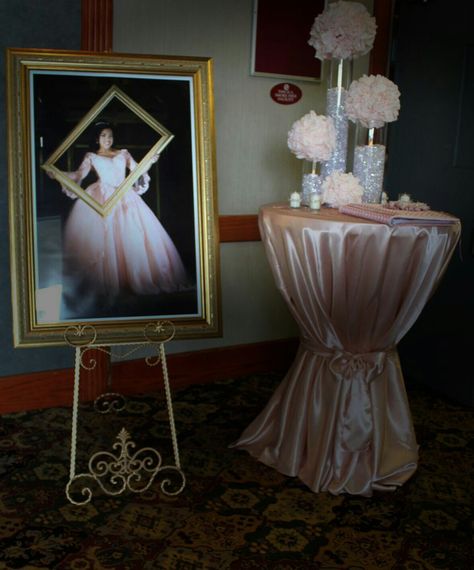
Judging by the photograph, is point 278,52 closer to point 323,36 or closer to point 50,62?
point 323,36

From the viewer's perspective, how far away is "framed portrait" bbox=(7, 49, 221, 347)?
2.73 metres

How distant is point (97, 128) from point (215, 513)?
1456mm

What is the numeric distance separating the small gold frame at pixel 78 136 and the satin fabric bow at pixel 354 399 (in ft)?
3.33

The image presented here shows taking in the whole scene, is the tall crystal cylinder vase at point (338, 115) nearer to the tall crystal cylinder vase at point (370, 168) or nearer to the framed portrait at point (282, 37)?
the tall crystal cylinder vase at point (370, 168)

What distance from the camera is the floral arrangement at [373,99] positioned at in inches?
114

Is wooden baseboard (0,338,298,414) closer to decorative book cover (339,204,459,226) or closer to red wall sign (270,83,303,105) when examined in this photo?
red wall sign (270,83,303,105)

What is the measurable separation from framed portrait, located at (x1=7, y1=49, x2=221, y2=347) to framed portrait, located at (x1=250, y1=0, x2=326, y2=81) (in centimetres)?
108

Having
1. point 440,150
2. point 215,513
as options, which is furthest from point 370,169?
point 215,513

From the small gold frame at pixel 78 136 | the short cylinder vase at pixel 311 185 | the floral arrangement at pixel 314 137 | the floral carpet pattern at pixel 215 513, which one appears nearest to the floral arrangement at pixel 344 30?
the floral arrangement at pixel 314 137

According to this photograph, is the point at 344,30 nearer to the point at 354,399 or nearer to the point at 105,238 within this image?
the point at 105,238

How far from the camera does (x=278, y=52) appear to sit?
388cm

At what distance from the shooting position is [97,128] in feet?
9.07

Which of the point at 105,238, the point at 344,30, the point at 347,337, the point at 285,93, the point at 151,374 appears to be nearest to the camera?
the point at 105,238

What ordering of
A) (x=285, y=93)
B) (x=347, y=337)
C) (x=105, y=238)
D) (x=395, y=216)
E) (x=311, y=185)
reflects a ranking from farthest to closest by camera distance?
(x=285, y=93), (x=311, y=185), (x=347, y=337), (x=105, y=238), (x=395, y=216)
